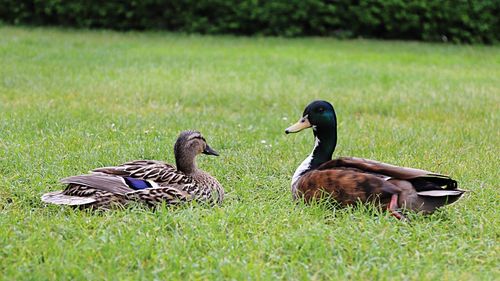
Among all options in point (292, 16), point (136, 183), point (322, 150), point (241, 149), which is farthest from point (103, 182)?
point (292, 16)

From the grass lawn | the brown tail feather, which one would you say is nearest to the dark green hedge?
the grass lawn

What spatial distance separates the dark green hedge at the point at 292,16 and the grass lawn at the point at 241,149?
3724 mm

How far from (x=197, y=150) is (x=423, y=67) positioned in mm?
9294

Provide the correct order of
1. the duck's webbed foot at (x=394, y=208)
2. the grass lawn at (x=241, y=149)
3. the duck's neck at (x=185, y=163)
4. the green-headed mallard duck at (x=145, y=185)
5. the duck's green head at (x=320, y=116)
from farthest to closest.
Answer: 1. the duck's green head at (x=320, y=116)
2. the duck's neck at (x=185, y=163)
3. the green-headed mallard duck at (x=145, y=185)
4. the duck's webbed foot at (x=394, y=208)
5. the grass lawn at (x=241, y=149)

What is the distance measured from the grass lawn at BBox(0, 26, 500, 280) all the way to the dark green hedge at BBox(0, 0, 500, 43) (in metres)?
3.72

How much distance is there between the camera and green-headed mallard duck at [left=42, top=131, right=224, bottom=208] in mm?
5016

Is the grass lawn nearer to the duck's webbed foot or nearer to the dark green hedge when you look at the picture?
the duck's webbed foot

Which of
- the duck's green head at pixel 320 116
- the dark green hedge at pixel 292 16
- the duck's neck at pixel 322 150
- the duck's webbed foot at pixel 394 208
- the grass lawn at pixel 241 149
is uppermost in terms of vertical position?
the duck's green head at pixel 320 116

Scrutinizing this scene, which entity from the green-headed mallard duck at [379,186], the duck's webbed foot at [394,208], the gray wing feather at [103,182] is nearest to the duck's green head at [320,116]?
the green-headed mallard duck at [379,186]

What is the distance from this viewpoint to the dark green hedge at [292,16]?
19234 mm

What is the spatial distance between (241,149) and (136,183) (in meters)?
2.29

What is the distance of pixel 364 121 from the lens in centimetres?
892

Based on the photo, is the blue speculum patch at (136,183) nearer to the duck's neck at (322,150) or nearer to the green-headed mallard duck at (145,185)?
the green-headed mallard duck at (145,185)

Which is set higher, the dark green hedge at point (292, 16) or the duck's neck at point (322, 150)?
the duck's neck at point (322, 150)
